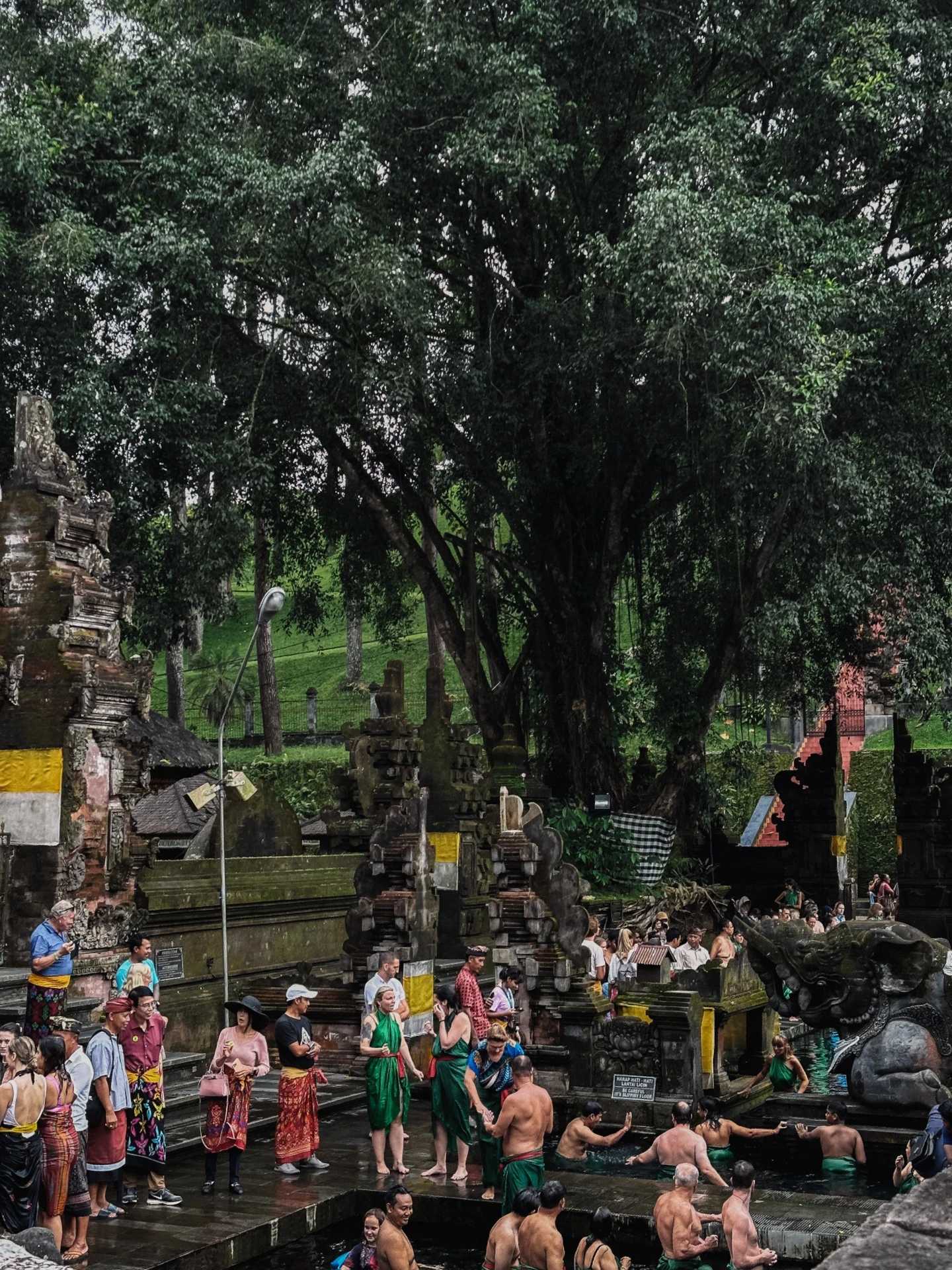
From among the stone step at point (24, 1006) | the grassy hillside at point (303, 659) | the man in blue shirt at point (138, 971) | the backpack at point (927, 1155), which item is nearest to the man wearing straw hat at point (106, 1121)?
the man in blue shirt at point (138, 971)

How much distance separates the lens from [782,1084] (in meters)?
14.5

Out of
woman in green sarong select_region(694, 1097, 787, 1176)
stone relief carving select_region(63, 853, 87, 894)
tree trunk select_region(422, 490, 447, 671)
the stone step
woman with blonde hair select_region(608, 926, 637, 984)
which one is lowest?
woman in green sarong select_region(694, 1097, 787, 1176)

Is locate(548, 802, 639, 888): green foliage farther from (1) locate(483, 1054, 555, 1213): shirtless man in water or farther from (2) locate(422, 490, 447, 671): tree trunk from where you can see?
(1) locate(483, 1054, 555, 1213): shirtless man in water

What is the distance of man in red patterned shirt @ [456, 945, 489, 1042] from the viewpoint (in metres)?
13.0

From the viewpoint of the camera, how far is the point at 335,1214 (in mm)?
10539

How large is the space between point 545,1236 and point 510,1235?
1.24 feet

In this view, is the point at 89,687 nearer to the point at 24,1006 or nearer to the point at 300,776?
the point at 24,1006

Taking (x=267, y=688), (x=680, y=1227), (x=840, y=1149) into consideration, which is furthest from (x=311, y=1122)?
(x=267, y=688)

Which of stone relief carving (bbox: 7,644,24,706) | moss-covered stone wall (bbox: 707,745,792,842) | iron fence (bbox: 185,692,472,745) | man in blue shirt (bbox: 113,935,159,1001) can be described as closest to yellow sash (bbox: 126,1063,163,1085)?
man in blue shirt (bbox: 113,935,159,1001)

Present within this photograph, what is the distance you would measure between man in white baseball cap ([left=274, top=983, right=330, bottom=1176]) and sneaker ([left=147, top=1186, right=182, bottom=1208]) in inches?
41.0

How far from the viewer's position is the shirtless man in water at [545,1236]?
8.16 meters

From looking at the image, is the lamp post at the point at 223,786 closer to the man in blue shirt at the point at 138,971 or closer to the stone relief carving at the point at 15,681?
A: the stone relief carving at the point at 15,681

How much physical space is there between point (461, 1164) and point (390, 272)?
12372 millimetres

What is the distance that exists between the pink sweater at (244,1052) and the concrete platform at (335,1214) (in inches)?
35.1
